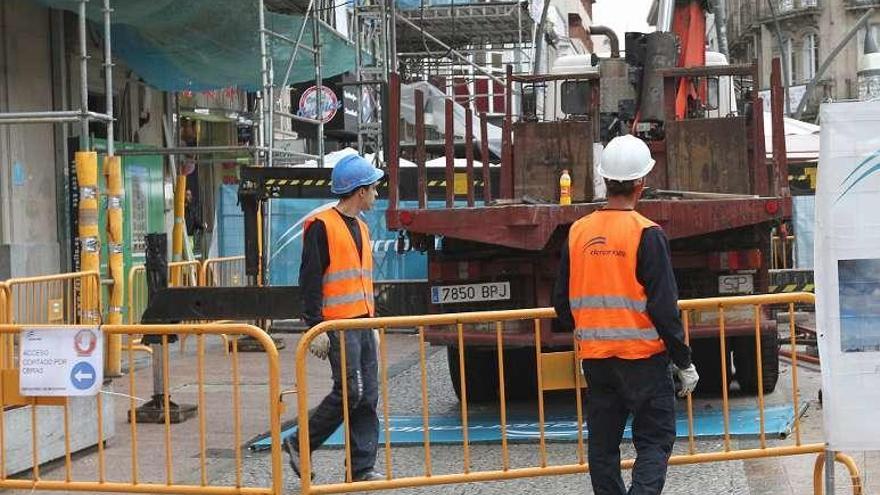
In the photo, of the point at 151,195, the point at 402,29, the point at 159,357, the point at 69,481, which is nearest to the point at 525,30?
the point at 402,29

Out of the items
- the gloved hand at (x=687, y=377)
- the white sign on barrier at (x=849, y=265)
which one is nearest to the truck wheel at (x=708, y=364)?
the white sign on barrier at (x=849, y=265)

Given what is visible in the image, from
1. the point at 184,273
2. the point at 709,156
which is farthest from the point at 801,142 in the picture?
the point at 709,156

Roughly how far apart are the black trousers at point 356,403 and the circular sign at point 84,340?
1.20 meters

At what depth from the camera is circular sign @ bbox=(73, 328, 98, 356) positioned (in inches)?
294

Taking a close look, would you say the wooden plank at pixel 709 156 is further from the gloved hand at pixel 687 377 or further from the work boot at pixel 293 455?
A: the gloved hand at pixel 687 377

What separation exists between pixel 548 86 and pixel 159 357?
4.20 meters

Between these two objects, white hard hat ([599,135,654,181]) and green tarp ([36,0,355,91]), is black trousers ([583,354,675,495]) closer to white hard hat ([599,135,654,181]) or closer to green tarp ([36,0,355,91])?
white hard hat ([599,135,654,181])

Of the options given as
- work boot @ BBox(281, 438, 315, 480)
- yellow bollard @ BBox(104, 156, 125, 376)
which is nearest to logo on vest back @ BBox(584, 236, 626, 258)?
work boot @ BBox(281, 438, 315, 480)

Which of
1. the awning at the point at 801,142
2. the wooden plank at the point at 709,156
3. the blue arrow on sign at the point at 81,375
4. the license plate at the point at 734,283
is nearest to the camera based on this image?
the blue arrow on sign at the point at 81,375

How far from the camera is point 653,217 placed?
9453 millimetres

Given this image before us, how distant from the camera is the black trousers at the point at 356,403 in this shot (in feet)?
24.8

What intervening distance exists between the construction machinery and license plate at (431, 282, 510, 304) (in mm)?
10

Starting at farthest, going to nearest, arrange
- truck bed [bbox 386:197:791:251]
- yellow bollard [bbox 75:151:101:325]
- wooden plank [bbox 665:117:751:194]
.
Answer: yellow bollard [bbox 75:151:101:325] → wooden plank [bbox 665:117:751:194] → truck bed [bbox 386:197:791:251]

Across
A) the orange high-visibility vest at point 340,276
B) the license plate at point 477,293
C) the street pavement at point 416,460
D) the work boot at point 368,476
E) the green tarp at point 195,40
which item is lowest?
the street pavement at point 416,460
